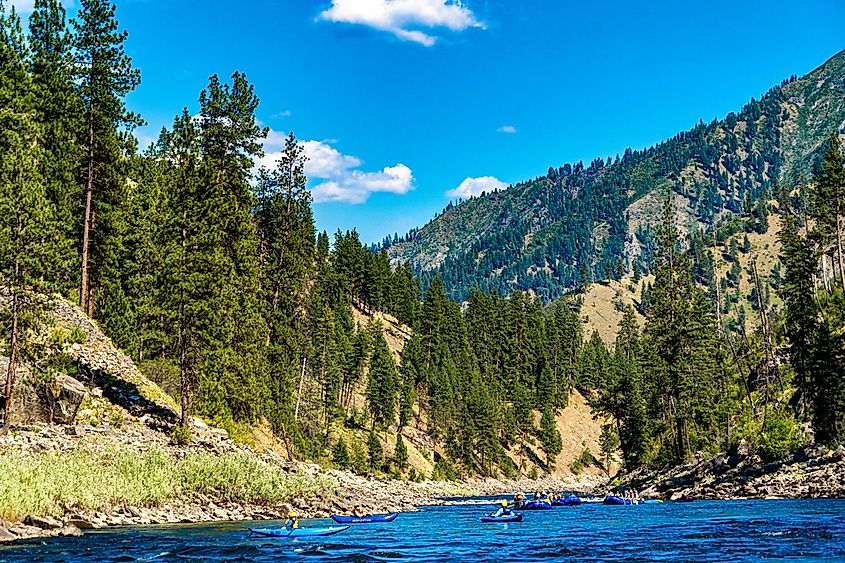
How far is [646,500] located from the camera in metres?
59.5

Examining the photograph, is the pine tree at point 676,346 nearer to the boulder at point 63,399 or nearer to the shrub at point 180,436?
the shrub at point 180,436

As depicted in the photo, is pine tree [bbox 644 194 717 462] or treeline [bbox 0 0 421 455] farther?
pine tree [bbox 644 194 717 462]

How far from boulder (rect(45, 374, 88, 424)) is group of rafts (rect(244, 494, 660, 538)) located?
12.0 m

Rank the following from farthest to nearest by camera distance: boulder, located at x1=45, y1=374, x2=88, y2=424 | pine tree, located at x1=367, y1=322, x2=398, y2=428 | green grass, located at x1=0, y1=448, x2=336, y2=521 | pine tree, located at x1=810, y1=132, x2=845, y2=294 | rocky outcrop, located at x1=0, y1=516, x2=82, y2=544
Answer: pine tree, located at x1=367, y1=322, x2=398, y2=428 → pine tree, located at x1=810, y1=132, x2=845, y2=294 → boulder, located at x1=45, y1=374, x2=88, y2=424 → green grass, located at x1=0, y1=448, x2=336, y2=521 → rocky outcrop, located at x1=0, y1=516, x2=82, y2=544

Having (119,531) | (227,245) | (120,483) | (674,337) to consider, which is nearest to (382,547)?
(119,531)

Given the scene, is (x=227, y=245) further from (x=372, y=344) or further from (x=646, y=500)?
(x=372, y=344)

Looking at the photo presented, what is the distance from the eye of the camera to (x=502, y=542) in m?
29.8

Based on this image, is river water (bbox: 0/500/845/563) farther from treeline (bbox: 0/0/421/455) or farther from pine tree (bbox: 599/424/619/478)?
pine tree (bbox: 599/424/619/478)

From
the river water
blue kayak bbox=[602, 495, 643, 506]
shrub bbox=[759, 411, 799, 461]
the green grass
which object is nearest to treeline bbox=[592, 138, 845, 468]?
shrub bbox=[759, 411, 799, 461]

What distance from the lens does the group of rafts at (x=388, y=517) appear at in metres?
28.7

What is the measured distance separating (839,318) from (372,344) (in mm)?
66280

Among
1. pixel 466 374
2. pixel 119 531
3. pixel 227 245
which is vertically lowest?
pixel 119 531

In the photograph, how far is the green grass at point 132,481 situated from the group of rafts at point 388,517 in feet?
14.8

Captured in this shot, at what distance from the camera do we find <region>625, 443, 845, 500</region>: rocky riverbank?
49281mm
